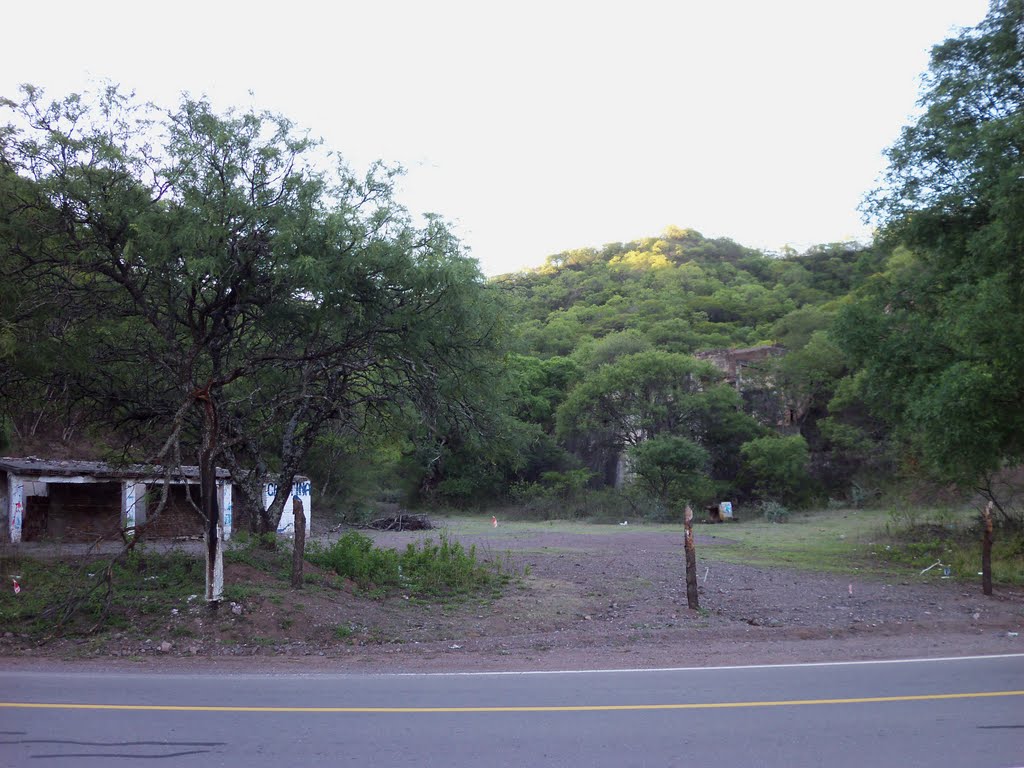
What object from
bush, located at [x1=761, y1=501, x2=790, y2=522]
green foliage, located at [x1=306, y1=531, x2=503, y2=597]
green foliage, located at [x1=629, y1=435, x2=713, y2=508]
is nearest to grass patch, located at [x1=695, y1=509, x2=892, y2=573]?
bush, located at [x1=761, y1=501, x2=790, y2=522]

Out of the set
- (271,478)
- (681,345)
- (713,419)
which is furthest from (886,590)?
(681,345)

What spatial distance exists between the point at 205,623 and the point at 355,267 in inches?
244

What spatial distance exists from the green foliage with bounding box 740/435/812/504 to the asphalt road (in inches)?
1668

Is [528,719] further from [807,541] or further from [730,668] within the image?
[807,541]

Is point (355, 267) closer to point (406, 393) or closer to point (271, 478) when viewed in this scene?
point (406, 393)

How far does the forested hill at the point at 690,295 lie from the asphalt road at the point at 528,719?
56.7m

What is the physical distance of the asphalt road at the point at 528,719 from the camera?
6.70 m

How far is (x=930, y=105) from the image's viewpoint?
20.8 metres

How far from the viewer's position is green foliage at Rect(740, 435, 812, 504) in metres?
52.0

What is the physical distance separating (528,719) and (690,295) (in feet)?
312

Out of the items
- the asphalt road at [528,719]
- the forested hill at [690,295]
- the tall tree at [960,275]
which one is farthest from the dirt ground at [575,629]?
the forested hill at [690,295]

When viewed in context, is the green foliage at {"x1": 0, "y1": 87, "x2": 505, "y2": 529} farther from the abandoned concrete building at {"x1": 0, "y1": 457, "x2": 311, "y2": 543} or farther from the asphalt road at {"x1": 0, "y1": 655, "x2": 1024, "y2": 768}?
the abandoned concrete building at {"x1": 0, "y1": 457, "x2": 311, "y2": 543}

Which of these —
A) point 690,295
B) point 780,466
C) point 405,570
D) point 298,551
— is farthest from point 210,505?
point 690,295

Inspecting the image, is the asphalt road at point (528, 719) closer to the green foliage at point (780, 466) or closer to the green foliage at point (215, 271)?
the green foliage at point (215, 271)
